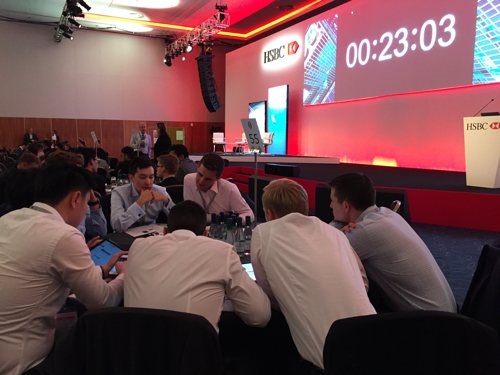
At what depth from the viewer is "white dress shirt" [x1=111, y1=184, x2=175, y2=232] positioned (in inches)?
118

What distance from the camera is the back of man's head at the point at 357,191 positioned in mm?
2256

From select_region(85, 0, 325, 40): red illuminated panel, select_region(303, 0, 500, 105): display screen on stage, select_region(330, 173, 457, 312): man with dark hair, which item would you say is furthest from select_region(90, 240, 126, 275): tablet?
select_region(85, 0, 325, 40): red illuminated panel

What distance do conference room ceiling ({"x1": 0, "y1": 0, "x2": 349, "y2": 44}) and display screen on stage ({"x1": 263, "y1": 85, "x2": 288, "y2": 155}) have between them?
7.96 ft

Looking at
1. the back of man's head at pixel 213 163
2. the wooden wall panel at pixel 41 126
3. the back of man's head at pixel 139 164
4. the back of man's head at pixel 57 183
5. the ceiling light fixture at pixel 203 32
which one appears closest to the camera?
the back of man's head at pixel 57 183

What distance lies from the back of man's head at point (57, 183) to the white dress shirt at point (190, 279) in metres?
0.39

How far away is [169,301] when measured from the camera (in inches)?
56.2

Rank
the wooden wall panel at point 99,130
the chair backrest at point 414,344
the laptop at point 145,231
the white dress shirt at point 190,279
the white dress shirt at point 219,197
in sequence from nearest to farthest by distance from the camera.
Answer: the chair backrest at point 414,344 → the white dress shirt at point 190,279 → the laptop at point 145,231 → the white dress shirt at point 219,197 → the wooden wall panel at point 99,130

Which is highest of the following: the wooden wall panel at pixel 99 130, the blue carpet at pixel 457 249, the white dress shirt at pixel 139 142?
the wooden wall panel at pixel 99 130

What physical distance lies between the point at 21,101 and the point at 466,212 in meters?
14.1

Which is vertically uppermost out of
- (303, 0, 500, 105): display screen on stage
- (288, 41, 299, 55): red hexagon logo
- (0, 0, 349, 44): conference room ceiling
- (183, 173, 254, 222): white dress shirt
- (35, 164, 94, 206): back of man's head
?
(0, 0, 349, 44): conference room ceiling

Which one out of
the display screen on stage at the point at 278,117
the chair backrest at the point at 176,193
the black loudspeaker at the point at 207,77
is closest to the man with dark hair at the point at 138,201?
the chair backrest at the point at 176,193

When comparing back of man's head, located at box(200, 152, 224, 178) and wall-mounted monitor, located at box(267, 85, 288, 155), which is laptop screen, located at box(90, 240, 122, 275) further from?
wall-mounted monitor, located at box(267, 85, 288, 155)

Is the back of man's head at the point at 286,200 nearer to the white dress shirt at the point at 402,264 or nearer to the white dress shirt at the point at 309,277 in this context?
the white dress shirt at the point at 309,277

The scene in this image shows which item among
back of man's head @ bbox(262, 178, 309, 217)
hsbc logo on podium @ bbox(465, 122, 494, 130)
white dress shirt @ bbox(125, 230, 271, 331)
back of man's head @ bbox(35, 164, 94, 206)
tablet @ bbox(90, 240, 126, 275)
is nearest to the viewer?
white dress shirt @ bbox(125, 230, 271, 331)
